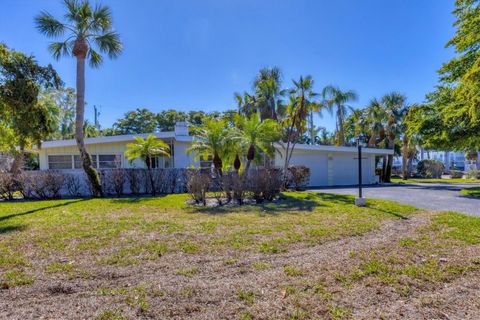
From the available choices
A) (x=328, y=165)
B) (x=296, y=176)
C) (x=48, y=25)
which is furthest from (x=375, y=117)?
(x=48, y=25)

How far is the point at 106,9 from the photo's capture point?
13406mm

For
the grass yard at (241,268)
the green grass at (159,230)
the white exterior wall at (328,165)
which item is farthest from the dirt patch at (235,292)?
the white exterior wall at (328,165)

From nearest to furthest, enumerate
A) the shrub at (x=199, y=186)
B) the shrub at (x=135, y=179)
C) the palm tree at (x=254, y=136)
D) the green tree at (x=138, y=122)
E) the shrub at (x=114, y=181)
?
the shrub at (x=199, y=186), the palm tree at (x=254, y=136), the shrub at (x=114, y=181), the shrub at (x=135, y=179), the green tree at (x=138, y=122)

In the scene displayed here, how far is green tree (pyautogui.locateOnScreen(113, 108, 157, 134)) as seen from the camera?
41.8 meters

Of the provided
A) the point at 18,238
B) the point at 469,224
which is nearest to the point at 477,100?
the point at 469,224

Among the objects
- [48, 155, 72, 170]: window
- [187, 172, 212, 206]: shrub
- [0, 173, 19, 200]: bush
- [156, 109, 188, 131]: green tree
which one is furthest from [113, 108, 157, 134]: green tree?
[187, 172, 212, 206]: shrub

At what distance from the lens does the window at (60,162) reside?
55.7ft

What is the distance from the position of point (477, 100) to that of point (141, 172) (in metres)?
13.1

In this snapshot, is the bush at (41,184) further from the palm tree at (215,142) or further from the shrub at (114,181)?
the palm tree at (215,142)

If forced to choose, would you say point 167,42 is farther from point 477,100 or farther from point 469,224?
point 469,224

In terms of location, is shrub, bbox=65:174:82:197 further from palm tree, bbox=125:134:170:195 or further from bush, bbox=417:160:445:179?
bush, bbox=417:160:445:179

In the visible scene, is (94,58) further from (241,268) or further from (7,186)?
(241,268)

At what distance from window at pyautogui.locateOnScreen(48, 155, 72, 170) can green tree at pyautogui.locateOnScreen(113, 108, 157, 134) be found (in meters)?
24.9

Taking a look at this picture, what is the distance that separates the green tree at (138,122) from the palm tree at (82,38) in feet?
91.5
